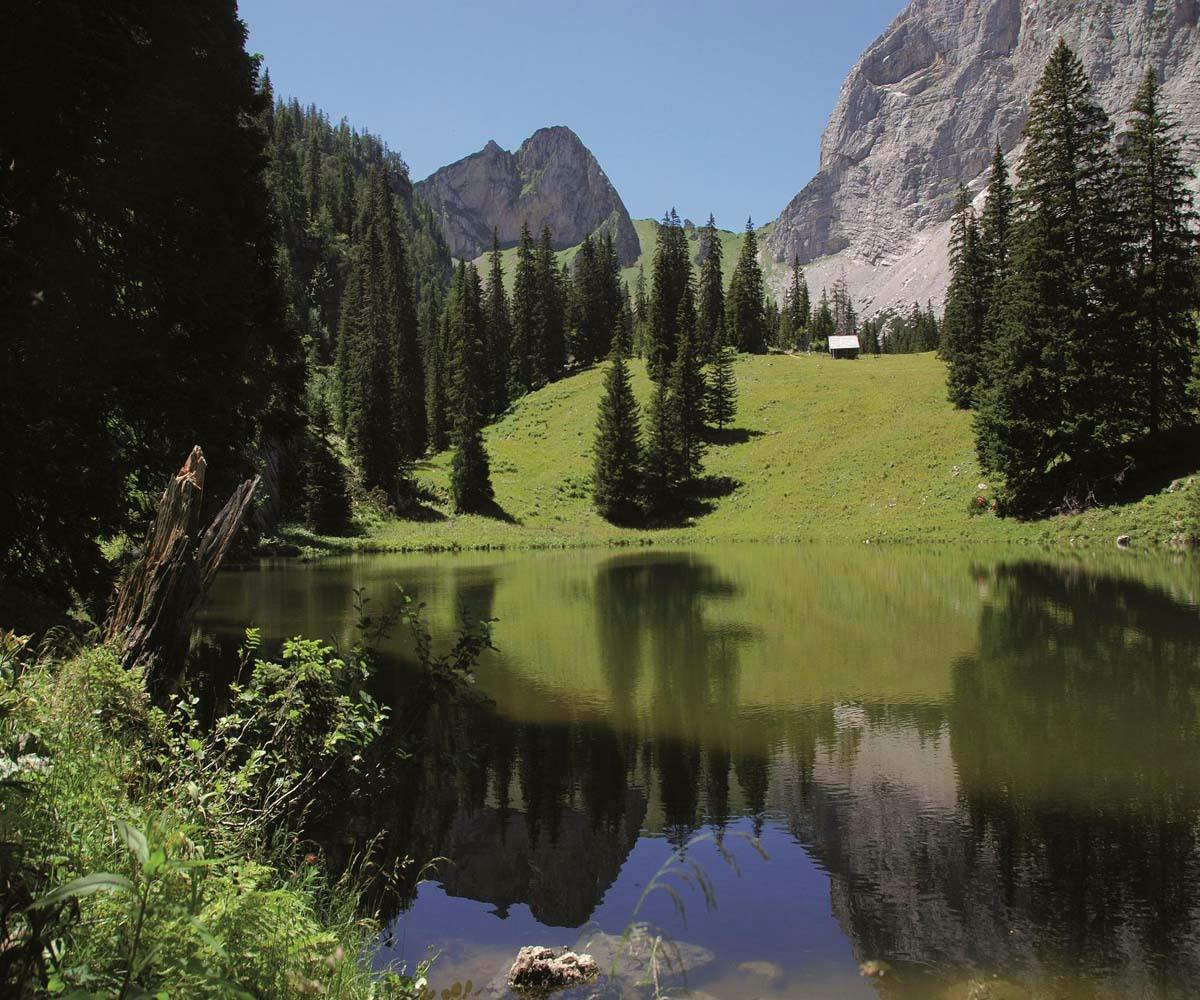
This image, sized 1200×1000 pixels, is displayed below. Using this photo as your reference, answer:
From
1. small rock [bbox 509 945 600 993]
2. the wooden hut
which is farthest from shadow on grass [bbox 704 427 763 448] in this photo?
small rock [bbox 509 945 600 993]

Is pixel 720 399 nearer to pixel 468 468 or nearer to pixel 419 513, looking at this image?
pixel 468 468

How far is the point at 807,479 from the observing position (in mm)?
61844

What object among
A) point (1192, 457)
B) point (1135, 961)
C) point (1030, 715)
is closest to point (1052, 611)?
point (1030, 715)

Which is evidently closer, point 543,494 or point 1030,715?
point 1030,715

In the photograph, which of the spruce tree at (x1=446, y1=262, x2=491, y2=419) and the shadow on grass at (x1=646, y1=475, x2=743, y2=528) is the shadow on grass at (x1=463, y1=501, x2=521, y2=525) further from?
the spruce tree at (x1=446, y1=262, x2=491, y2=419)

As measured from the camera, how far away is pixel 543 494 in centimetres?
6731

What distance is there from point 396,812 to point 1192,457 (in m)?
40.8

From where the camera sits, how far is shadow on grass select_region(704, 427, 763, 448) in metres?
72.2

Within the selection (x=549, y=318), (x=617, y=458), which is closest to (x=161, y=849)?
(x=617, y=458)

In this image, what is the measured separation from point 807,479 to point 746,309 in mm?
37278

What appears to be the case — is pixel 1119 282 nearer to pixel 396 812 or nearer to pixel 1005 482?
pixel 1005 482

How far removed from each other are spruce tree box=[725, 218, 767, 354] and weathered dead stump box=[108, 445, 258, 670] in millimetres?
89574

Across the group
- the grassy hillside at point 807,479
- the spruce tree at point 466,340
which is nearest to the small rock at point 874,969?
the grassy hillside at point 807,479

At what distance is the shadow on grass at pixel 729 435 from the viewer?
237 ft
